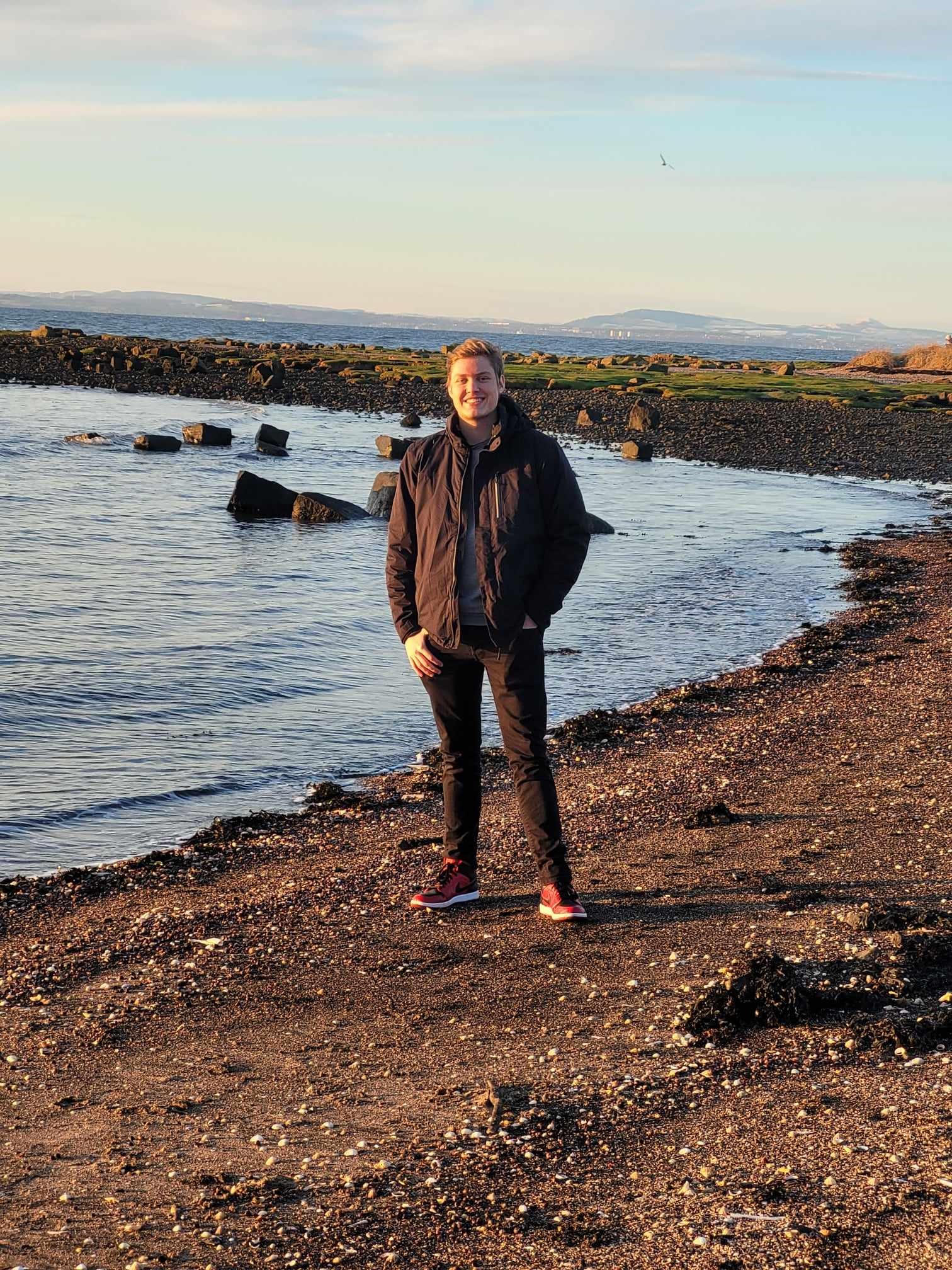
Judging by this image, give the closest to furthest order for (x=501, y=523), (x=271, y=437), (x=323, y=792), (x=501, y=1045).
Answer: (x=501, y=1045)
(x=501, y=523)
(x=323, y=792)
(x=271, y=437)

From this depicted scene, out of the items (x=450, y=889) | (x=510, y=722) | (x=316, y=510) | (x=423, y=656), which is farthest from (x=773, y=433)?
(x=423, y=656)

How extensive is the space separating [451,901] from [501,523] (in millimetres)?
2397

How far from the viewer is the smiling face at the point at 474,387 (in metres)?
7.09

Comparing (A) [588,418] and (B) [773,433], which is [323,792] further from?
(A) [588,418]

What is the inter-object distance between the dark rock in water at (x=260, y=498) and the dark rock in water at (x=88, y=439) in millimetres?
11931

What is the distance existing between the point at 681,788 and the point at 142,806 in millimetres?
4412

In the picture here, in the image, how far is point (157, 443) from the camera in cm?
4019

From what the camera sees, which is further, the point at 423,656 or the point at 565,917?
the point at 565,917

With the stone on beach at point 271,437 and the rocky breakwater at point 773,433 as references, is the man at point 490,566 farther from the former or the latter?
the rocky breakwater at point 773,433

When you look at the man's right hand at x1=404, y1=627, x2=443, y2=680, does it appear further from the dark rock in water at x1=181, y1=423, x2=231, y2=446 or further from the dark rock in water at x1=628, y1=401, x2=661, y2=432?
the dark rock in water at x1=628, y1=401, x2=661, y2=432

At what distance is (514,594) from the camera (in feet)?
23.9

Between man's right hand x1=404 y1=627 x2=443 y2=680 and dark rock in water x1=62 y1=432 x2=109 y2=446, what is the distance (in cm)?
3462

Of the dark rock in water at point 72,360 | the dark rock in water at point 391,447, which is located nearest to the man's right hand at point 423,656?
the dark rock in water at point 391,447

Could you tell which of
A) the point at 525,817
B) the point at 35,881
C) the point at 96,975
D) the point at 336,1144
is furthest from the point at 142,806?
the point at 336,1144
